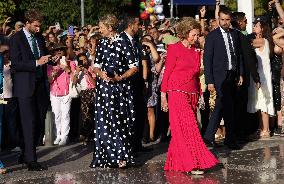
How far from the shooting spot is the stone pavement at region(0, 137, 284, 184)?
9.48 m

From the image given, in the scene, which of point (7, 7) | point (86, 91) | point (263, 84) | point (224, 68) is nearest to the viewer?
point (224, 68)

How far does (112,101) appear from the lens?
1055 cm

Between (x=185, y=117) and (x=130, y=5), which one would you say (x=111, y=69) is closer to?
(x=185, y=117)

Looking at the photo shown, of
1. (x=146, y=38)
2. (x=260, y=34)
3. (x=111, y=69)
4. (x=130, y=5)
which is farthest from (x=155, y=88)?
(x=130, y=5)

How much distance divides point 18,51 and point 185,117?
7.39 ft

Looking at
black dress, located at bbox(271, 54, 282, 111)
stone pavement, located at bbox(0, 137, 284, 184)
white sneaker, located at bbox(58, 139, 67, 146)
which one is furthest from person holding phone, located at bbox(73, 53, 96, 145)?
black dress, located at bbox(271, 54, 282, 111)

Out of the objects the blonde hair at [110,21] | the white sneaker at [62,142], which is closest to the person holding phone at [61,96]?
the white sneaker at [62,142]

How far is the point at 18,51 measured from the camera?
10258mm

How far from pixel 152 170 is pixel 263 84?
4.11 metres

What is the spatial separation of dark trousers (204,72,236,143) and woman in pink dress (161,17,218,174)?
1.90 meters

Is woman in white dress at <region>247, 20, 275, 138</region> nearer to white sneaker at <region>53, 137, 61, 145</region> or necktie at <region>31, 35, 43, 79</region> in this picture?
white sneaker at <region>53, 137, 61, 145</region>

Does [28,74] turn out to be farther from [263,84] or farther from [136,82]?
[263,84]

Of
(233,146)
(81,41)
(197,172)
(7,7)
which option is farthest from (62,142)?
(7,7)

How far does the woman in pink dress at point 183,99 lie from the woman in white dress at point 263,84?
3.59 metres
